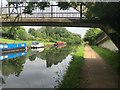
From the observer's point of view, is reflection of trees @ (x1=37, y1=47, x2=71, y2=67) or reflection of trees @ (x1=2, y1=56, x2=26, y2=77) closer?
reflection of trees @ (x1=2, y1=56, x2=26, y2=77)

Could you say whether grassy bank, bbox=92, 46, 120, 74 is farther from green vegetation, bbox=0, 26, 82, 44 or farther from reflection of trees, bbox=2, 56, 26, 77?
green vegetation, bbox=0, 26, 82, 44

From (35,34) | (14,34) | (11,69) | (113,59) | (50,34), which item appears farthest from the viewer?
(50,34)

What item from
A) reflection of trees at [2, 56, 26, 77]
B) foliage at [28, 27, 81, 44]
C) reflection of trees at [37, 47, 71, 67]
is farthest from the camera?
foliage at [28, 27, 81, 44]

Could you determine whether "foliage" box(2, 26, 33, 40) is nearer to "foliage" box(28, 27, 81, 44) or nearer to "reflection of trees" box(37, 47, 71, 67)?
"foliage" box(28, 27, 81, 44)

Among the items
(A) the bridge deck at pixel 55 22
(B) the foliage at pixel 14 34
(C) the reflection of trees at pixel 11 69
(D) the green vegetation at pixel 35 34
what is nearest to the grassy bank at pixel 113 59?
(A) the bridge deck at pixel 55 22

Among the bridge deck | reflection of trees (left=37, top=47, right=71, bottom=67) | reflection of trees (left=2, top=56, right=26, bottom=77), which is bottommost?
reflection of trees (left=37, top=47, right=71, bottom=67)

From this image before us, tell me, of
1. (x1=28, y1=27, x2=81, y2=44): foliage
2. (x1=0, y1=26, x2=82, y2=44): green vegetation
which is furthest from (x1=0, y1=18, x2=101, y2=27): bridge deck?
(x1=28, y1=27, x2=81, y2=44): foliage

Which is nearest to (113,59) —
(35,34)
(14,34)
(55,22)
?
(55,22)

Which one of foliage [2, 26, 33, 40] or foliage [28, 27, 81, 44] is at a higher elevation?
foliage [2, 26, 33, 40]

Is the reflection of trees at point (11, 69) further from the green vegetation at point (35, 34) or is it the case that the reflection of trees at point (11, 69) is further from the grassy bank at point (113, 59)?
the green vegetation at point (35, 34)

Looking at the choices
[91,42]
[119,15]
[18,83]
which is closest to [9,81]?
[18,83]

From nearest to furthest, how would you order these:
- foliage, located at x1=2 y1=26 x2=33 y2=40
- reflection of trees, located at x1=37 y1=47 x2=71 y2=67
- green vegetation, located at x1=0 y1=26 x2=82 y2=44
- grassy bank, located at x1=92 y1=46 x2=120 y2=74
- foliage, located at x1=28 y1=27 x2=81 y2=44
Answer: grassy bank, located at x1=92 y1=46 x2=120 y2=74, reflection of trees, located at x1=37 y1=47 x2=71 y2=67, foliage, located at x1=2 y1=26 x2=33 y2=40, green vegetation, located at x1=0 y1=26 x2=82 y2=44, foliage, located at x1=28 y1=27 x2=81 y2=44

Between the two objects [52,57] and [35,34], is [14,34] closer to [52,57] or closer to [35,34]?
[35,34]

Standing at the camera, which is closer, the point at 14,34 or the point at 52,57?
the point at 52,57
